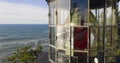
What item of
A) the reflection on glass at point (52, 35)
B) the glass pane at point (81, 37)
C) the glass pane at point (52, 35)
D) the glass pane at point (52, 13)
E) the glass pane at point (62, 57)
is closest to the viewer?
A: the glass pane at point (81, 37)

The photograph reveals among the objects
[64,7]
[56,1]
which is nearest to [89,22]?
[64,7]

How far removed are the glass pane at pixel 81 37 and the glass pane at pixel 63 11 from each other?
22.6 inches

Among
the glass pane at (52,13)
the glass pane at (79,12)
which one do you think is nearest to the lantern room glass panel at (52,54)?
the glass pane at (52,13)

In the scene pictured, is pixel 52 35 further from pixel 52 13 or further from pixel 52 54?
pixel 52 13

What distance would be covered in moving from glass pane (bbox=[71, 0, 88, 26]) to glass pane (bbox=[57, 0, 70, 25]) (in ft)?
0.68

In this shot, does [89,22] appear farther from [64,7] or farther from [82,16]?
[64,7]

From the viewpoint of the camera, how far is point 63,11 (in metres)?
11.6

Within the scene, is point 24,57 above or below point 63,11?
below

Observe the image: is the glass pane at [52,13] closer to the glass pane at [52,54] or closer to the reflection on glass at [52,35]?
the reflection on glass at [52,35]

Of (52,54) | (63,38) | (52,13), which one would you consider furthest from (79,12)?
(52,54)

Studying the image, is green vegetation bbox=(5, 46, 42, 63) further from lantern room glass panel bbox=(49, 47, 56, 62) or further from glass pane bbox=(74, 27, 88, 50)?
glass pane bbox=(74, 27, 88, 50)

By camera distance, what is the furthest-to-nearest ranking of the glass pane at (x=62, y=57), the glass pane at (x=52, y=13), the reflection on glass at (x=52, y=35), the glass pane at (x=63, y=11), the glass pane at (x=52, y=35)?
the reflection on glass at (x=52, y=35)
the glass pane at (x=52, y=35)
the glass pane at (x=52, y=13)
the glass pane at (x=62, y=57)
the glass pane at (x=63, y=11)

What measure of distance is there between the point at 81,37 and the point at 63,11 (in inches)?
54.0

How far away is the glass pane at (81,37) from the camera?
10.9 meters
